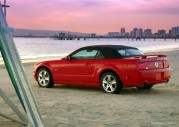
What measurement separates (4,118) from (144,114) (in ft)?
9.31

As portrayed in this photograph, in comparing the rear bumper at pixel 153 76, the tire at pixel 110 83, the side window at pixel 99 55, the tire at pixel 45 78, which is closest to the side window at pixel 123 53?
A: the side window at pixel 99 55

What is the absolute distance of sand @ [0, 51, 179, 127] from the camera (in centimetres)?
767

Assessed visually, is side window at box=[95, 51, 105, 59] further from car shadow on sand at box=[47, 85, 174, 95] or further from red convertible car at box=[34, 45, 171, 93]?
car shadow on sand at box=[47, 85, 174, 95]

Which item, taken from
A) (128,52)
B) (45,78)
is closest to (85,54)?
(128,52)

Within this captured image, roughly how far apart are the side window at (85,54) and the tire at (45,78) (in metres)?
1.11

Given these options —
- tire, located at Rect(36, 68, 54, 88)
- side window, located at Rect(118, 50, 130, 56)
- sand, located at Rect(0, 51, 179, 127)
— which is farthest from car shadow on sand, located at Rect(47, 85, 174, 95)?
side window, located at Rect(118, 50, 130, 56)

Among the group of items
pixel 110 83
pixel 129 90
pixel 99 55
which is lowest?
pixel 129 90

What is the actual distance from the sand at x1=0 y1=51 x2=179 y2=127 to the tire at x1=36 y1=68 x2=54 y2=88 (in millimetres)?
285

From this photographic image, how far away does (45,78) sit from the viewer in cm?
1337

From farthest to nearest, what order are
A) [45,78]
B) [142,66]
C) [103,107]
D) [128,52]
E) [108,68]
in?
[45,78], [128,52], [108,68], [142,66], [103,107]

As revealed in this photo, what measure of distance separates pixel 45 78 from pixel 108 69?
8.54 ft

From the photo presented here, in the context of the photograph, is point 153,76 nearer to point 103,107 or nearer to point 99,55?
point 99,55

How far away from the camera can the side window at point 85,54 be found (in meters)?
12.4

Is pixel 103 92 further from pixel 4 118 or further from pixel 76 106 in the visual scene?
pixel 4 118
